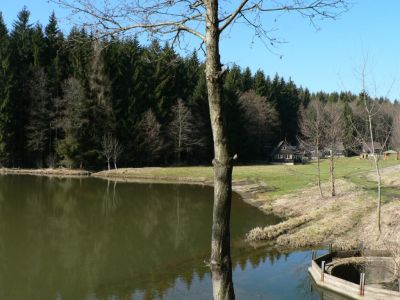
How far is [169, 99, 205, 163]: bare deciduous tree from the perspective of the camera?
7288 cm

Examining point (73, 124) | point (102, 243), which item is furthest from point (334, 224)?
point (73, 124)

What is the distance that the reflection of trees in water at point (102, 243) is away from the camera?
19359mm

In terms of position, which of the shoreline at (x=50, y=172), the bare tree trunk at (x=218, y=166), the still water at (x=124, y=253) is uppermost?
the bare tree trunk at (x=218, y=166)

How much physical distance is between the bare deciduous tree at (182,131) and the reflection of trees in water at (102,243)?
1034 inches

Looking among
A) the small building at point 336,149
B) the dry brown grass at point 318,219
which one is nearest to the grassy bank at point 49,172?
the dry brown grass at point 318,219

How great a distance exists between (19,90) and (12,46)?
7342 millimetres

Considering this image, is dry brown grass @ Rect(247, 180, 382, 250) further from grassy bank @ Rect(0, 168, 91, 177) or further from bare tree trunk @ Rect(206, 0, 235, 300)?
grassy bank @ Rect(0, 168, 91, 177)

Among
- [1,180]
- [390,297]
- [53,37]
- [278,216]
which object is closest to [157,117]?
[1,180]

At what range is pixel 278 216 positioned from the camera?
35.8m

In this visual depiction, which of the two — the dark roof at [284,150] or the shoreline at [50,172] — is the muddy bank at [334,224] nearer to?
the shoreline at [50,172]

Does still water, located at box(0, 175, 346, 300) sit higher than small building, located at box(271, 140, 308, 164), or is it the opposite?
small building, located at box(271, 140, 308, 164)

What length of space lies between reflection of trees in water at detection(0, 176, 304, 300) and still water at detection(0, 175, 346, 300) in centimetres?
5

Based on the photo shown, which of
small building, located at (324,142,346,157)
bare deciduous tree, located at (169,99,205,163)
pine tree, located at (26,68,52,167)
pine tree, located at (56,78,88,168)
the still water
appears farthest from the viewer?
bare deciduous tree, located at (169,99,205,163)

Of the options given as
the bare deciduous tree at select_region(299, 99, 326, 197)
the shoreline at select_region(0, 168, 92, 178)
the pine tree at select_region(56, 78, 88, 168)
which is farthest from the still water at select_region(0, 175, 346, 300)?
the pine tree at select_region(56, 78, 88, 168)
